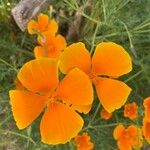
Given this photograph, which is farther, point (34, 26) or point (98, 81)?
point (34, 26)

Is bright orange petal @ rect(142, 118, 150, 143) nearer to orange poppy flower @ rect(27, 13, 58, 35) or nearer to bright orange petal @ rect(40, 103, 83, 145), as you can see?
bright orange petal @ rect(40, 103, 83, 145)

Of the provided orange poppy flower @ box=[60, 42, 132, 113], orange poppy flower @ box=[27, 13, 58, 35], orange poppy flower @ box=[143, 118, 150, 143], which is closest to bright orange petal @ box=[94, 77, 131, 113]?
orange poppy flower @ box=[60, 42, 132, 113]

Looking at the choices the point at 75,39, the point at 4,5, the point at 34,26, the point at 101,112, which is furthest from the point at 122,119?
the point at 4,5

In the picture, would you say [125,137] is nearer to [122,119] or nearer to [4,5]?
[122,119]

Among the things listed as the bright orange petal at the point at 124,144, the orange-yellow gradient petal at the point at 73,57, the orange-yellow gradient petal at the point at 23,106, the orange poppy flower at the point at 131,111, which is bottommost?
the bright orange petal at the point at 124,144

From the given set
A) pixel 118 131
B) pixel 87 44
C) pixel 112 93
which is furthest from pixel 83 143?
pixel 87 44

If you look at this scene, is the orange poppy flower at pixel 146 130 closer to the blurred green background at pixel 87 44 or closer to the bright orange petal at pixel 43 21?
the blurred green background at pixel 87 44

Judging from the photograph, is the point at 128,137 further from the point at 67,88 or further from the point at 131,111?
the point at 67,88

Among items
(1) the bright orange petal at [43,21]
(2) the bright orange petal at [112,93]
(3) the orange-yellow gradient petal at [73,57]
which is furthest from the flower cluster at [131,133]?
(1) the bright orange petal at [43,21]
